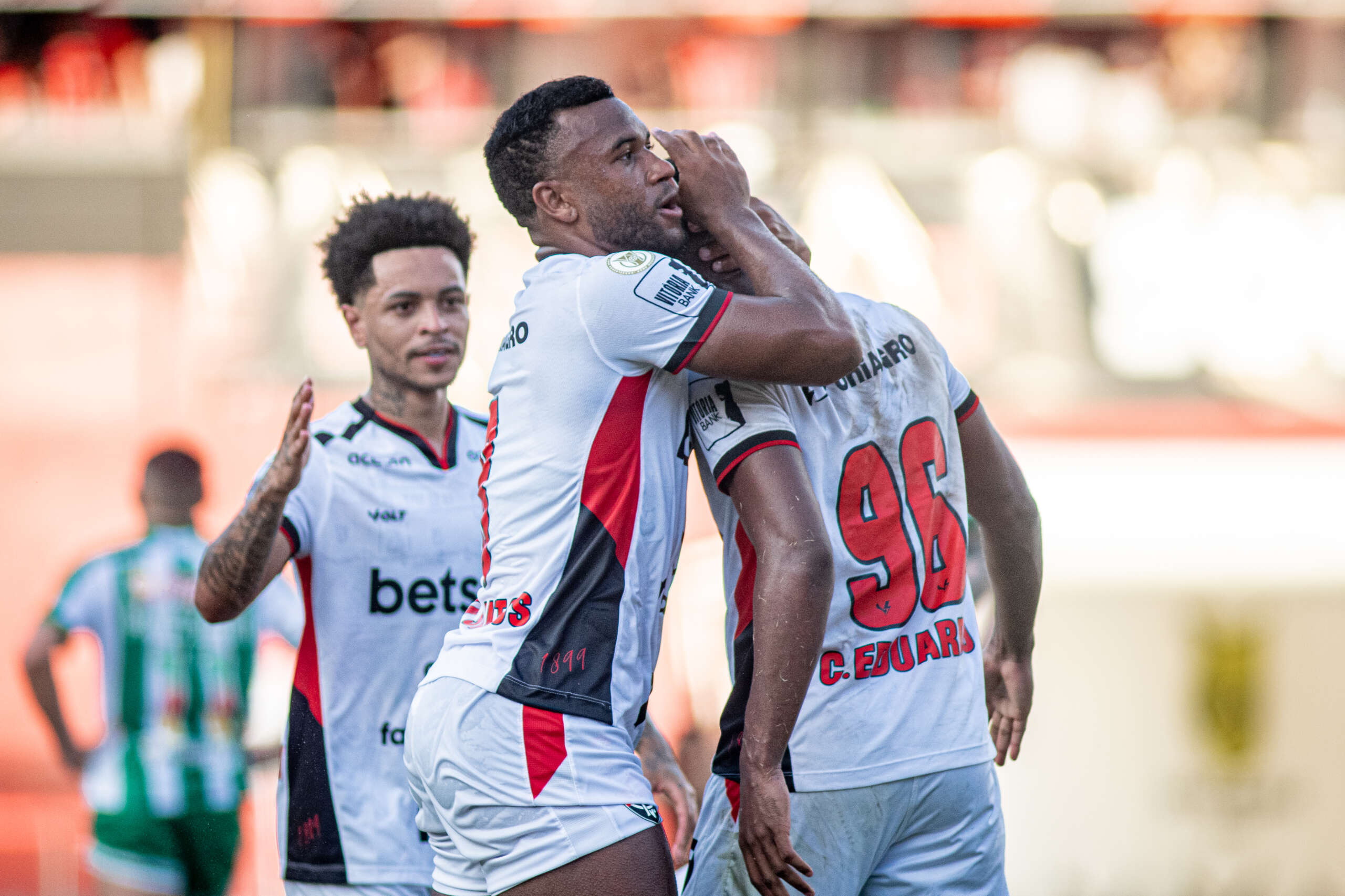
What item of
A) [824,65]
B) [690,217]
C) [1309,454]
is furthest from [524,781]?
[824,65]

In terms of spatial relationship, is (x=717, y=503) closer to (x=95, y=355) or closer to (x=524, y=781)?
(x=524, y=781)

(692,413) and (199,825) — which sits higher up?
(692,413)

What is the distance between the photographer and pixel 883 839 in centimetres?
260

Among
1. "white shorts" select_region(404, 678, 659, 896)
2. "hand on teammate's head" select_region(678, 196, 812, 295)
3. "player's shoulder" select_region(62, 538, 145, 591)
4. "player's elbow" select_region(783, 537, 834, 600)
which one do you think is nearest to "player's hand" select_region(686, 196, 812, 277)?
"hand on teammate's head" select_region(678, 196, 812, 295)

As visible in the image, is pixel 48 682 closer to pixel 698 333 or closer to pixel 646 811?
pixel 646 811

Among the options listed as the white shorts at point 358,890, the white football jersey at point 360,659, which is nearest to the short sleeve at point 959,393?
the white football jersey at point 360,659

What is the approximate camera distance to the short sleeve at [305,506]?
3.28 meters

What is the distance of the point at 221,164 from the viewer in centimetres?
1165

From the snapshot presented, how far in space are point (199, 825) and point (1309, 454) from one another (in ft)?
27.8

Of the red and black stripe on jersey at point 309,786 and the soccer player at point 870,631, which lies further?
the red and black stripe on jersey at point 309,786

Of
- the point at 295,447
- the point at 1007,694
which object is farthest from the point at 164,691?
the point at 1007,694

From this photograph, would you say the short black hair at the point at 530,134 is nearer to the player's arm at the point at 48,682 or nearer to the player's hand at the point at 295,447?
the player's hand at the point at 295,447

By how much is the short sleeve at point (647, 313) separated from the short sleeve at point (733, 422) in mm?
136

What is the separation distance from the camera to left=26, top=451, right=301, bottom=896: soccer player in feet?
18.5
